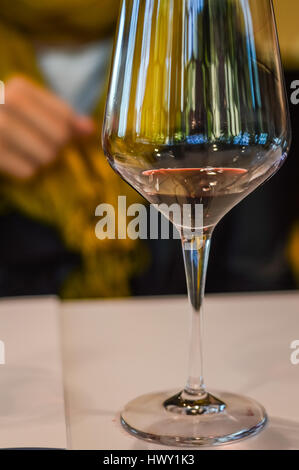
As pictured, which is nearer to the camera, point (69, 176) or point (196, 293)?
point (196, 293)

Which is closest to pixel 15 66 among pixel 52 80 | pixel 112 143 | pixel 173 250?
pixel 52 80

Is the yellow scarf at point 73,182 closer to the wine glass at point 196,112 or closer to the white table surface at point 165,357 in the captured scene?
the white table surface at point 165,357

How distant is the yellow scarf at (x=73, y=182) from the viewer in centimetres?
86

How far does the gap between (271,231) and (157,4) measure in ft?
2.27

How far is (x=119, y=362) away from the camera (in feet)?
1.17

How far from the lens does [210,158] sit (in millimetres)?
253

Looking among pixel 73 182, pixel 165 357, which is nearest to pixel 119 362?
pixel 165 357

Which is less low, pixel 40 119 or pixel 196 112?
pixel 40 119

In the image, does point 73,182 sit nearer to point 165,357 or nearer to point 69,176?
point 69,176

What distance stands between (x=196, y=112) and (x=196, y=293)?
8cm

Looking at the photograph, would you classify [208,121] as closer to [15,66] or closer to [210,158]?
[210,158]

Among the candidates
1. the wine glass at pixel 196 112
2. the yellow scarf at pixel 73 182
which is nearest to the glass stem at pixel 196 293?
the wine glass at pixel 196 112
